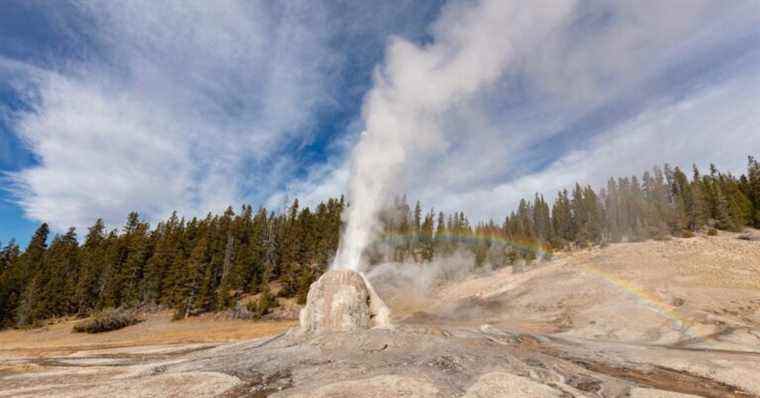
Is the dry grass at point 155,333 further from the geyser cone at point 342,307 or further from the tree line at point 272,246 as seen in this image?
the geyser cone at point 342,307

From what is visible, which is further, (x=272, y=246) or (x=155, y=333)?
(x=272, y=246)

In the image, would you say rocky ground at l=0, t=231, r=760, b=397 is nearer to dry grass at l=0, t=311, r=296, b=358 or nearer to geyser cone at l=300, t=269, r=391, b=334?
geyser cone at l=300, t=269, r=391, b=334

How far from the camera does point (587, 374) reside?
17125mm

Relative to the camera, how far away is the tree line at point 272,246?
7094cm

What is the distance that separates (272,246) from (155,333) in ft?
122

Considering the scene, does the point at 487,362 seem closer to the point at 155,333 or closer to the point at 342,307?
the point at 342,307

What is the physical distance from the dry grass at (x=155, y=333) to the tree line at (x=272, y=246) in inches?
186

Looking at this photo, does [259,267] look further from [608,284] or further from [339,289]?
[608,284]

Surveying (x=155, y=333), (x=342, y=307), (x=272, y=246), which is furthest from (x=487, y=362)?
(x=272, y=246)

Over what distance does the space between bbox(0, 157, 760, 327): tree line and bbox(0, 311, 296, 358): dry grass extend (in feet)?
15.5

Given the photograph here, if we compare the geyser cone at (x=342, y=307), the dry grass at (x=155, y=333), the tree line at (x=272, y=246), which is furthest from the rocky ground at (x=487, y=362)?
the tree line at (x=272, y=246)

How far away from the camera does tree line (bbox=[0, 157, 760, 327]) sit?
70.9 metres

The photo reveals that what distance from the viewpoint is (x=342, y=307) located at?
26469 millimetres

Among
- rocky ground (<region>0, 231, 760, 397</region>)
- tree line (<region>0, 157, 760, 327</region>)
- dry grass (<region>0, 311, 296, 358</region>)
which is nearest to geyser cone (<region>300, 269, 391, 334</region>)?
rocky ground (<region>0, 231, 760, 397</region>)
